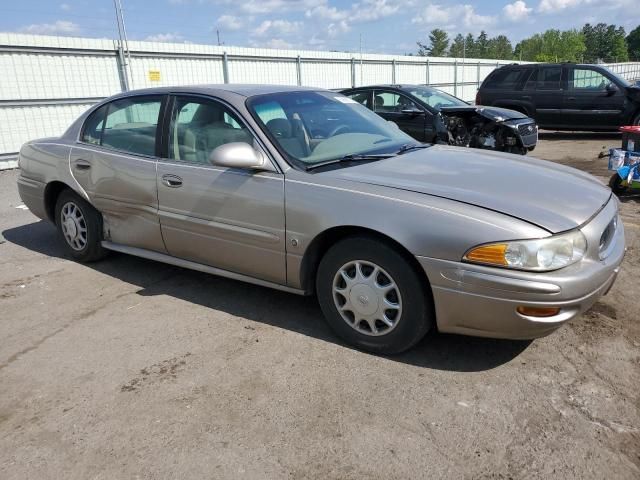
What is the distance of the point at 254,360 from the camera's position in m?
3.26

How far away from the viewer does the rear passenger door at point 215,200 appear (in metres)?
3.49

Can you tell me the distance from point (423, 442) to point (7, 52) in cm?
1116

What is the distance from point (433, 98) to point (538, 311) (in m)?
8.40

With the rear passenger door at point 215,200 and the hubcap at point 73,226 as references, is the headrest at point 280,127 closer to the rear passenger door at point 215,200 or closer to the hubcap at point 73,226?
the rear passenger door at point 215,200

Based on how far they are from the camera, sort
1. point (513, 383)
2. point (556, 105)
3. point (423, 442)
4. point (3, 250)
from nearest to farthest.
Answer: point (423, 442) < point (513, 383) < point (3, 250) < point (556, 105)

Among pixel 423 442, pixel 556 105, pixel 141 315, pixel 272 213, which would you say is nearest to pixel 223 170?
pixel 272 213

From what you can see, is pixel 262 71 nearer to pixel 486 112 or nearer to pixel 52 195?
pixel 486 112

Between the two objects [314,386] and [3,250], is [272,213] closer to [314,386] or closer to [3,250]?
[314,386]

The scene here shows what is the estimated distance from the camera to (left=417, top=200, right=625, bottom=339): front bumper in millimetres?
2688

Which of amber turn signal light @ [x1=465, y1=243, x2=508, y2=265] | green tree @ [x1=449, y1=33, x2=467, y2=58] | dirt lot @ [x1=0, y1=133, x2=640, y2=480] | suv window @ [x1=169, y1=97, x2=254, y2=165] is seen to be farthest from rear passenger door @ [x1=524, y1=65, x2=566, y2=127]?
green tree @ [x1=449, y1=33, x2=467, y2=58]

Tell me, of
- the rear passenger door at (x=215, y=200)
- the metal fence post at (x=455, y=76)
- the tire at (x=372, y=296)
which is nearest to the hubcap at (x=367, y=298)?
the tire at (x=372, y=296)

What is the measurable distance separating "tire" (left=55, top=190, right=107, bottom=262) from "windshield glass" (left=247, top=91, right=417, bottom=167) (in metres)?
1.95

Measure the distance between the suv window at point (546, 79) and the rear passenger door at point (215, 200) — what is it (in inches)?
449

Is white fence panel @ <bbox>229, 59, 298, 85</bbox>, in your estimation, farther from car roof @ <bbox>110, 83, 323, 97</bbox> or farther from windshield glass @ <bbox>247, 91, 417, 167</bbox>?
windshield glass @ <bbox>247, 91, 417, 167</bbox>
